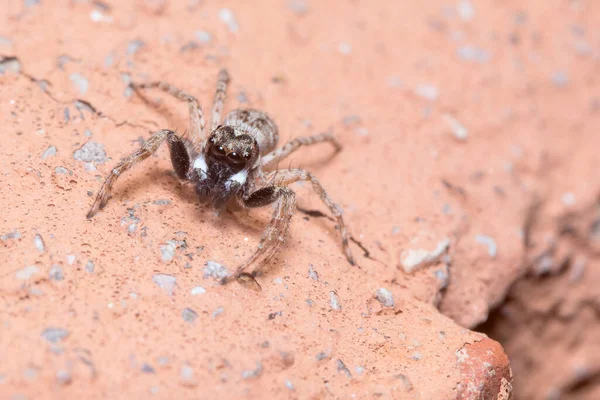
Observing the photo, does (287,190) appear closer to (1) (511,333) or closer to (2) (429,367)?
(2) (429,367)

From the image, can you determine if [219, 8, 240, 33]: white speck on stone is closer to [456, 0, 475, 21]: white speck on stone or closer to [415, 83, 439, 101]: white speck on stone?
[415, 83, 439, 101]: white speck on stone

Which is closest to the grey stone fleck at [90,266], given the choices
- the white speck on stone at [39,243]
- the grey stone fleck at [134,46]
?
the white speck on stone at [39,243]

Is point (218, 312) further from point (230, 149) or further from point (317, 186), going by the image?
point (317, 186)

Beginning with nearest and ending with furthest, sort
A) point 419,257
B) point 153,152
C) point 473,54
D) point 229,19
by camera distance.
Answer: point 153,152
point 419,257
point 229,19
point 473,54

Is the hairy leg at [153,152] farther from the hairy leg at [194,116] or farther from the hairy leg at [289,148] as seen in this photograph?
the hairy leg at [289,148]

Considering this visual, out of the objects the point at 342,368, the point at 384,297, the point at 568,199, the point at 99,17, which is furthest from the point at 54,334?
the point at 568,199

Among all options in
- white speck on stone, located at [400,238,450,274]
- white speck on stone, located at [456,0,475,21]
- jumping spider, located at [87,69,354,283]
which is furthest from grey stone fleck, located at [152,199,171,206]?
white speck on stone, located at [456,0,475,21]

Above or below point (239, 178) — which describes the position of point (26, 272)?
below
